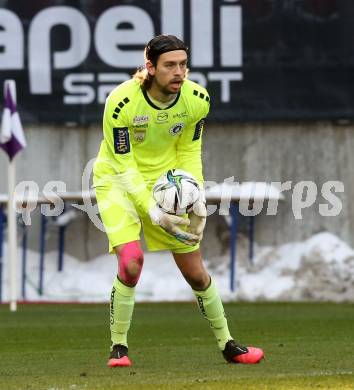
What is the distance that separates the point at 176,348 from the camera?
34.0 feet

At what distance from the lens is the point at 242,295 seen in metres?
18.5

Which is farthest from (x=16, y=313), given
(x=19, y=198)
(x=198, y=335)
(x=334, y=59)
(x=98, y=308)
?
(x=334, y=59)

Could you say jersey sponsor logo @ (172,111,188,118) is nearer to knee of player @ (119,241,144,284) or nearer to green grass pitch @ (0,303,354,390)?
knee of player @ (119,241,144,284)

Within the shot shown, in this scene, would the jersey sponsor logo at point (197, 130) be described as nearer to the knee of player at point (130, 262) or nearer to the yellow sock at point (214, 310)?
the knee of player at point (130, 262)

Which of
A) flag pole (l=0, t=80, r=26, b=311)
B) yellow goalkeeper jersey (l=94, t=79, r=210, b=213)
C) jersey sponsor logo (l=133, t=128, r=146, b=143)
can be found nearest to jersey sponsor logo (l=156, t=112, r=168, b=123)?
yellow goalkeeper jersey (l=94, t=79, r=210, b=213)

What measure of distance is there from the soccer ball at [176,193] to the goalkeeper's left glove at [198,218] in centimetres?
4

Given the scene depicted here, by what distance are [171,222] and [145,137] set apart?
0.59 meters

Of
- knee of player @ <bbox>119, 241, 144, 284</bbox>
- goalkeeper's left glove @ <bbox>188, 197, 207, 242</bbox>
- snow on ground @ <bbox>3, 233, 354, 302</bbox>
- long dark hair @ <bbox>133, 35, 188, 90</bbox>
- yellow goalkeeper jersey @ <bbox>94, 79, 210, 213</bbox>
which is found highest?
long dark hair @ <bbox>133, 35, 188, 90</bbox>

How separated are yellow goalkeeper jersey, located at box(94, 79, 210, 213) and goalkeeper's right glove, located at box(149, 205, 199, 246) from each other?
3.5 inches

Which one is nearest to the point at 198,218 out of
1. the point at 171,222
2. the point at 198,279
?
the point at 171,222

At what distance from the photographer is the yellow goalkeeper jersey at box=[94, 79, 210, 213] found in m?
8.40

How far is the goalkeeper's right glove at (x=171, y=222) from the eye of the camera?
326 inches

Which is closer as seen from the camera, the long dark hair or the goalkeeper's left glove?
the long dark hair
